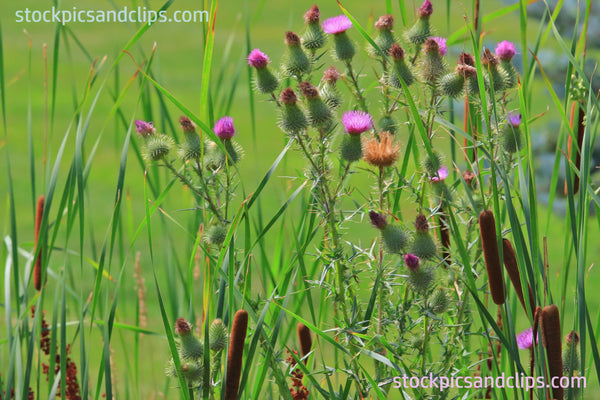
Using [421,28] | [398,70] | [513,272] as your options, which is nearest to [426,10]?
[421,28]

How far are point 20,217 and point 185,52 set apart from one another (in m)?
8.19

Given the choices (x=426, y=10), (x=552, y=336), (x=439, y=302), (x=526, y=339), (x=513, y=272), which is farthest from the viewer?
(x=426, y=10)

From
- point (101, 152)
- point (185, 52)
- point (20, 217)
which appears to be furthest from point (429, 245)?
point (185, 52)

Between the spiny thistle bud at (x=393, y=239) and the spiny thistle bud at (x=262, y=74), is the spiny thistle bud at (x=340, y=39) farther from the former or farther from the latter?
the spiny thistle bud at (x=393, y=239)

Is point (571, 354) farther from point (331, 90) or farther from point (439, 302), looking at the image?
point (331, 90)

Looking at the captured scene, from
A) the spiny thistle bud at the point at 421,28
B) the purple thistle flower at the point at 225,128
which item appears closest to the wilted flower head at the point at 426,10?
the spiny thistle bud at the point at 421,28

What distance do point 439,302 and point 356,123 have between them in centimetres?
39

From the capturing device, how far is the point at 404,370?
1.40m

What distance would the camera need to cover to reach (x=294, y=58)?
5.18 feet

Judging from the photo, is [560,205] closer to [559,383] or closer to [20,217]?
[559,383]

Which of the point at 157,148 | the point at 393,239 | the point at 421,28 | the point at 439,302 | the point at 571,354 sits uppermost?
the point at 421,28

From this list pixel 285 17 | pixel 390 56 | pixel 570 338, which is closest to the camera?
pixel 570 338

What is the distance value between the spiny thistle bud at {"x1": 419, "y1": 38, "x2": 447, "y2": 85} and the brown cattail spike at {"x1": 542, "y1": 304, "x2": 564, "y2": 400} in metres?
0.56

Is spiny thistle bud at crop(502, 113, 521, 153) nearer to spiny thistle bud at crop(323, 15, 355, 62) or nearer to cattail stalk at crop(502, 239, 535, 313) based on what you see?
cattail stalk at crop(502, 239, 535, 313)
